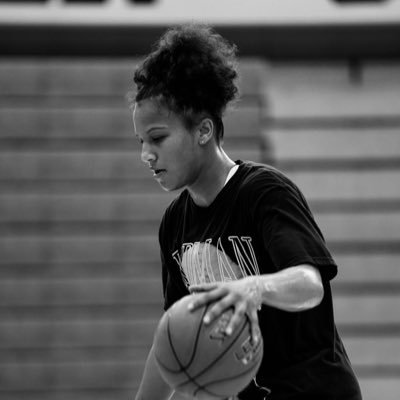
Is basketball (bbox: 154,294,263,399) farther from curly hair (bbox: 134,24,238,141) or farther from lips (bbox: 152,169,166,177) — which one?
curly hair (bbox: 134,24,238,141)

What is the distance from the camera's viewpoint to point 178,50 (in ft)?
11.2

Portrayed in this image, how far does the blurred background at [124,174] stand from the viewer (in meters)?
10.3

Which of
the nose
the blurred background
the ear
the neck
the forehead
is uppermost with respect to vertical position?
the forehead

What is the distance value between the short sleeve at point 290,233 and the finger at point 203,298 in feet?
1.19

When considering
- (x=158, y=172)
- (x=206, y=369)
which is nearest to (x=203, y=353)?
(x=206, y=369)

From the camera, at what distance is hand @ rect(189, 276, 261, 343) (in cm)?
265

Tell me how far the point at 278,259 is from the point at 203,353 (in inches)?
15.2

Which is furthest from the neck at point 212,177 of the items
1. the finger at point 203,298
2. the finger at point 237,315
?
the finger at point 237,315

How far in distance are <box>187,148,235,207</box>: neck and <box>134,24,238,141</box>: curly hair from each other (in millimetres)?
101

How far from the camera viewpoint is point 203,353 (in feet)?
9.36

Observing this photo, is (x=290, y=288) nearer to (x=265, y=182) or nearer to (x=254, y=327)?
(x=254, y=327)

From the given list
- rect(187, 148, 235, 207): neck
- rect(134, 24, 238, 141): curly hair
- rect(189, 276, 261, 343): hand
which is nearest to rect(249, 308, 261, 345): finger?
rect(189, 276, 261, 343): hand

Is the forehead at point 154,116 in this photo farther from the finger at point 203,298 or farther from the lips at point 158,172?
the finger at point 203,298

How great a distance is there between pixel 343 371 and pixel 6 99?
7.99 metres
